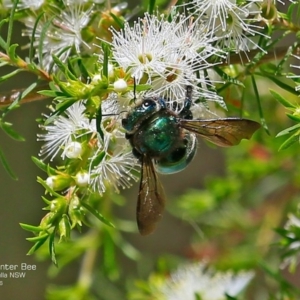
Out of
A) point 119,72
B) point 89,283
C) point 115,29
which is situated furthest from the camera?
point 89,283

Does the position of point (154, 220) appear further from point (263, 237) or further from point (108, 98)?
point (263, 237)

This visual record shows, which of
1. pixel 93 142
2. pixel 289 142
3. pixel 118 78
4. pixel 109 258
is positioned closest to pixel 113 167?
pixel 93 142

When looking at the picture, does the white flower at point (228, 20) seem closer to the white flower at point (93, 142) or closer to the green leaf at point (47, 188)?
the white flower at point (93, 142)

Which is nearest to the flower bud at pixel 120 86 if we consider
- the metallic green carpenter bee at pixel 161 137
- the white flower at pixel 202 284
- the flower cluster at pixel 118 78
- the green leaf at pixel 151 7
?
the flower cluster at pixel 118 78

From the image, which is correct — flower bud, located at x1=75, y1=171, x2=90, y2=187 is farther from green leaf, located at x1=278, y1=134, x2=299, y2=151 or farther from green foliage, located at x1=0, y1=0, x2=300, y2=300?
green leaf, located at x1=278, y1=134, x2=299, y2=151

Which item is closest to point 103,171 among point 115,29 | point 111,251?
point 115,29

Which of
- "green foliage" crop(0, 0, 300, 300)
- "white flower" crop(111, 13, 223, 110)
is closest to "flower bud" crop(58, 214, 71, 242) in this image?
"green foliage" crop(0, 0, 300, 300)

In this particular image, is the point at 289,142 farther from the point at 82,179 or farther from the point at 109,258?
the point at 109,258
